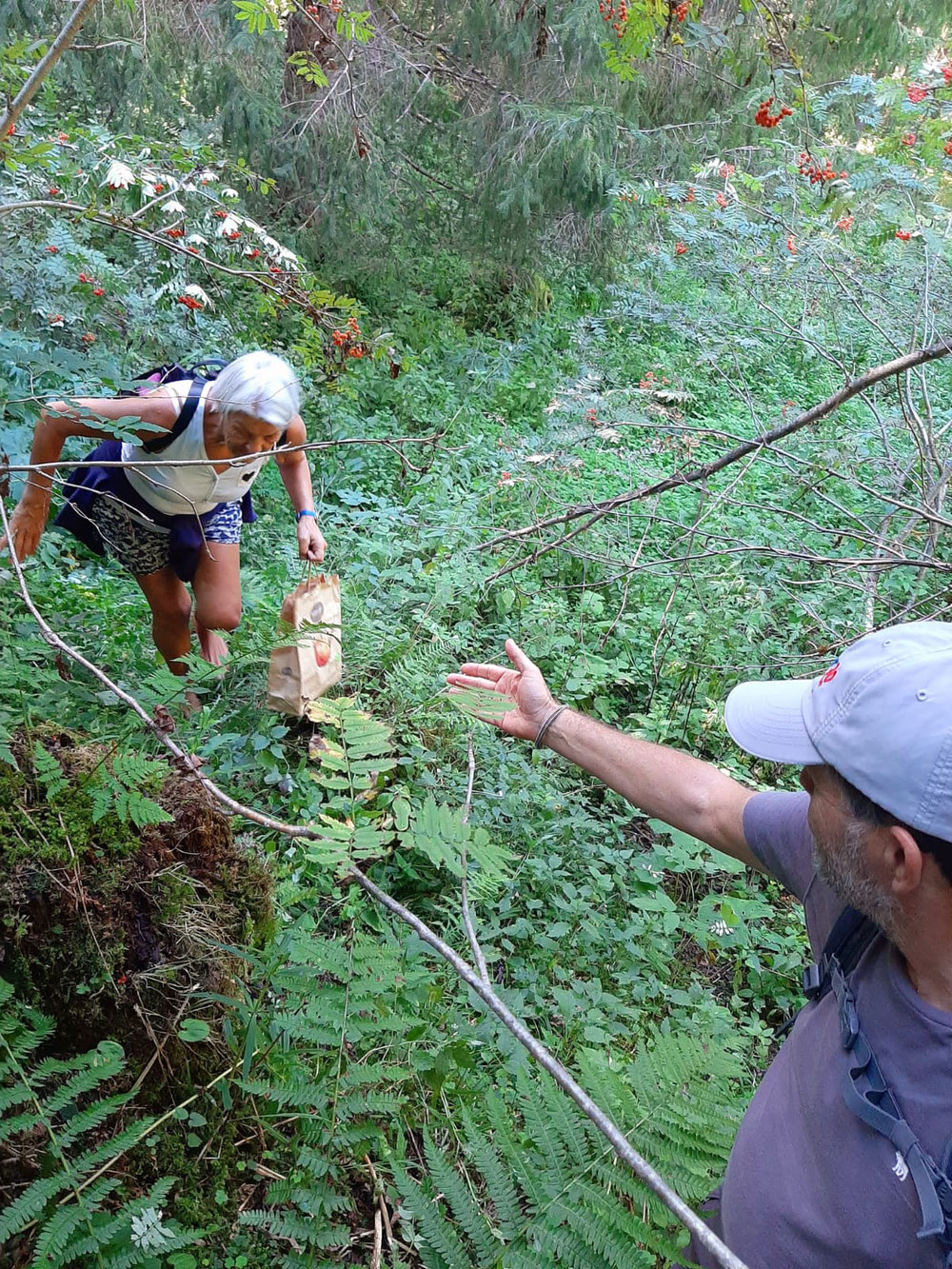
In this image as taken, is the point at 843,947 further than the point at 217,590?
No

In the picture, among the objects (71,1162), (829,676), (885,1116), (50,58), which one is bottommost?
(71,1162)

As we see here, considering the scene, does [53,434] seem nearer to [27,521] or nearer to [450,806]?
[27,521]

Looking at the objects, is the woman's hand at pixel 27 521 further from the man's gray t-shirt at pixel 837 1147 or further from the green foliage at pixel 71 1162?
the man's gray t-shirt at pixel 837 1147

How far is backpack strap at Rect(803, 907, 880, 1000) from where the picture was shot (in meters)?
1.46

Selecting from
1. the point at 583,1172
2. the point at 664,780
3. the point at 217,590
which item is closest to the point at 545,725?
the point at 664,780

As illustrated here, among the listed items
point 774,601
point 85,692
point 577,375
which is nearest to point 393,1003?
point 85,692

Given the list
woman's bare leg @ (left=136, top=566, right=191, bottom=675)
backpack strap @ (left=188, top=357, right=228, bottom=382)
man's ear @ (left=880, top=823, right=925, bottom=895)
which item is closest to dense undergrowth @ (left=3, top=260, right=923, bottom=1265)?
woman's bare leg @ (left=136, top=566, right=191, bottom=675)

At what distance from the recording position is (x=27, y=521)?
2.86m

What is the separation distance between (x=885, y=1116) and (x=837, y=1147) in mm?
120

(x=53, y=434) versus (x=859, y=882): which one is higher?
(x=859, y=882)

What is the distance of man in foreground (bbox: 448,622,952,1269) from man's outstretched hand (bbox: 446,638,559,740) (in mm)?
791

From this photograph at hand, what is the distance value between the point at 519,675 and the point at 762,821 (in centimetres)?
82

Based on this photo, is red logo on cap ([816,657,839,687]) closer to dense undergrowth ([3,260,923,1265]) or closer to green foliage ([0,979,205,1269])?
dense undergrowth ([3,260,923,1265])

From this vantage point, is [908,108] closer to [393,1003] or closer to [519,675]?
[519,675]
